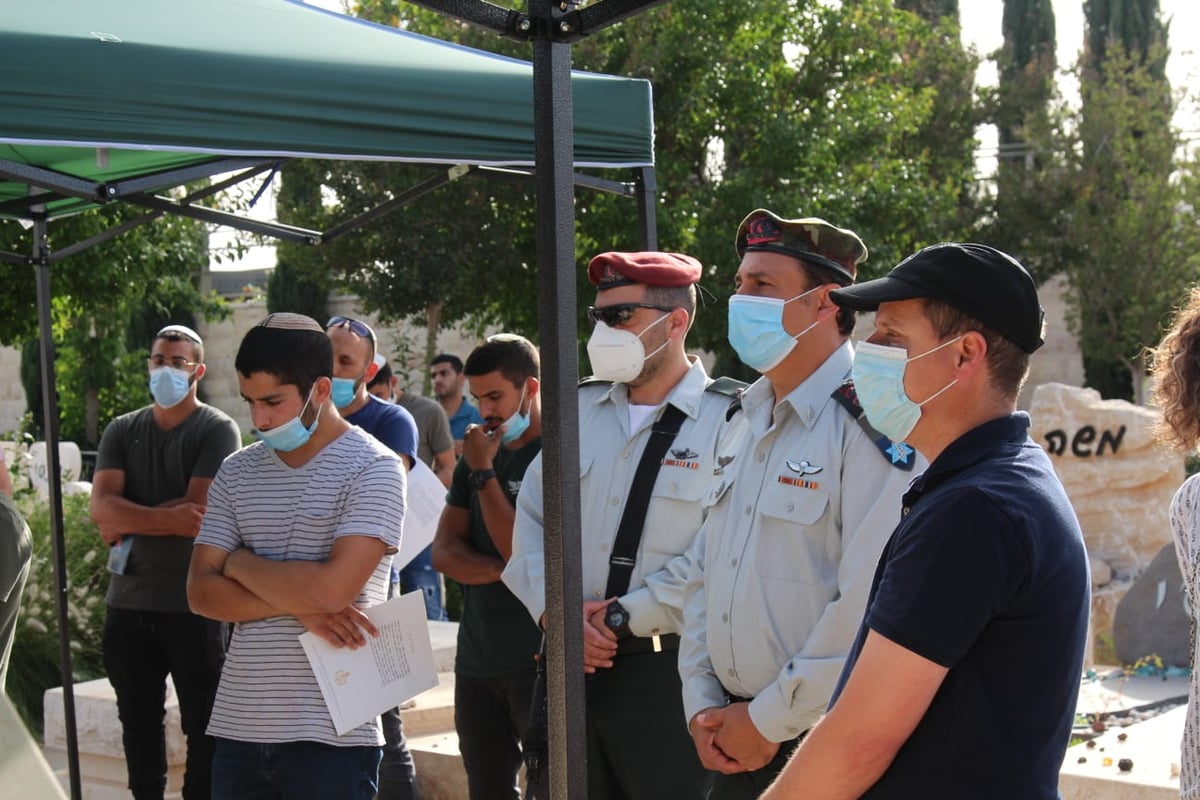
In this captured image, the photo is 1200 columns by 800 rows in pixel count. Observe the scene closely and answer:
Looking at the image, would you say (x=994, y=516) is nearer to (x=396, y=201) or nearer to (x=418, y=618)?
(x=418, y=618)

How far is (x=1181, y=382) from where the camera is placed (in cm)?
280

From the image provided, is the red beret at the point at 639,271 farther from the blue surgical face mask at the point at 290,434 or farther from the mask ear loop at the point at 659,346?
the blue surgical face mask at the point at 290,434

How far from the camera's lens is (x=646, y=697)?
11.2 ft

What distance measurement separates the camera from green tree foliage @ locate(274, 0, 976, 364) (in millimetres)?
17234

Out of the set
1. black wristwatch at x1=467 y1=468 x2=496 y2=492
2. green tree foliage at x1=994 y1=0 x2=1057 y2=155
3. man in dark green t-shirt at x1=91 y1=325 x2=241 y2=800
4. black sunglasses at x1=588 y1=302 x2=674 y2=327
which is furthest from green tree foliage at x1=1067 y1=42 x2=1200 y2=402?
black sunglasses at x1=588 y1=302 x2=674 y2=327

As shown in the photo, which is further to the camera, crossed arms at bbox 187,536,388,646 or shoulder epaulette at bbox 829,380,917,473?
crossed arms at bbox 187,536,388,646

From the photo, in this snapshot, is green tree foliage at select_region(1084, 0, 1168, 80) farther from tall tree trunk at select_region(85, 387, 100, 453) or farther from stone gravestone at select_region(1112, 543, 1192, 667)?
stone gravestone at select_region(1112, 543, 1192, 667)

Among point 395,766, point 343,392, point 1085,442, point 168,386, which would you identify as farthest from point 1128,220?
point 395,766

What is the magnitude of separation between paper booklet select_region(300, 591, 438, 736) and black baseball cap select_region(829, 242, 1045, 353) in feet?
6.13

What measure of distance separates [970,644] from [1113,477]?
1164 centimetres

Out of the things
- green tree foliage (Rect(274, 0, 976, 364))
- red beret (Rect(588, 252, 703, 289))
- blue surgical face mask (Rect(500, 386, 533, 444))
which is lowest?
blue surgical face mask (Rect(500, 386, 533, 444))

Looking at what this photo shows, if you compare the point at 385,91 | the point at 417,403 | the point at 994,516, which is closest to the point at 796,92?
the point at 417,403

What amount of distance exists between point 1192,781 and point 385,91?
8.29 feet

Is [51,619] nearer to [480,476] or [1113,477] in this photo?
[480,476]
